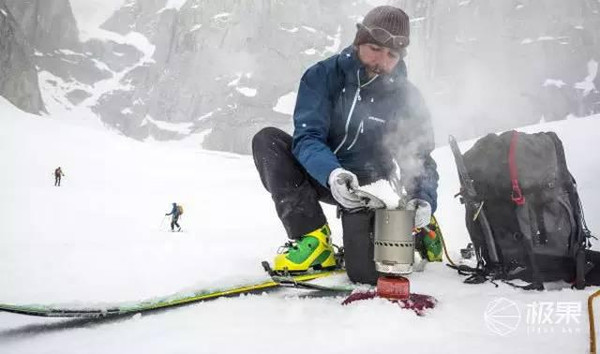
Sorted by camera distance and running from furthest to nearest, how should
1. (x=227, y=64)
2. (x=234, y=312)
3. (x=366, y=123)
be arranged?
(x=227, y=64) → (x=366, y=123) → (x=234, y=312)

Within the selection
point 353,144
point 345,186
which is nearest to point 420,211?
point 345,186

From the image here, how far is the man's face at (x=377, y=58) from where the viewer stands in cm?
251

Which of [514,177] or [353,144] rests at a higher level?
[353,144]

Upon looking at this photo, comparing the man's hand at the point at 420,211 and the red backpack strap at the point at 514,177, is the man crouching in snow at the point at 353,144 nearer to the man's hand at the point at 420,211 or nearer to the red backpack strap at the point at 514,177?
the man's hand at the point at 420,211

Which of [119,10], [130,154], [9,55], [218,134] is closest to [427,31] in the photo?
[218,134]

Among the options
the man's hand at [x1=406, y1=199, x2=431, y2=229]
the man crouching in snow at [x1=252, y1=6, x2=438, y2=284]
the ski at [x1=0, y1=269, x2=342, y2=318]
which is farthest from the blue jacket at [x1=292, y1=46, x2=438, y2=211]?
the ski at [x1=0, y1=269, x2=342, y2=318]

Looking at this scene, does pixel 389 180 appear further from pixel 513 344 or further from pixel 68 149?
pixel 68 149

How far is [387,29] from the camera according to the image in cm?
243

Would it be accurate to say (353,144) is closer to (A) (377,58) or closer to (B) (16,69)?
(A) (377,58)

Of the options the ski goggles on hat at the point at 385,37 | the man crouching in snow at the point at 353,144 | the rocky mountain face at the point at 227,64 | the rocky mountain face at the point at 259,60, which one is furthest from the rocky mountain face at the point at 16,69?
the ski goggles on hat at the point at 385,37

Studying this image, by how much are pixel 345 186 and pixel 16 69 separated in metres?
109

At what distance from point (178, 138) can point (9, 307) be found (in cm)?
14322

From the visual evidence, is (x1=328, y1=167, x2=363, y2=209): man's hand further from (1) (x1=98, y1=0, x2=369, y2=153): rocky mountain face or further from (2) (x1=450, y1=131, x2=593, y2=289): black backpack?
(1) (x1=98, y1=0, x2=369, y2=153): rocky mountain face

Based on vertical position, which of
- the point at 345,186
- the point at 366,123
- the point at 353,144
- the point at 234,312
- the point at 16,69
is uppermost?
the point at 16,69
